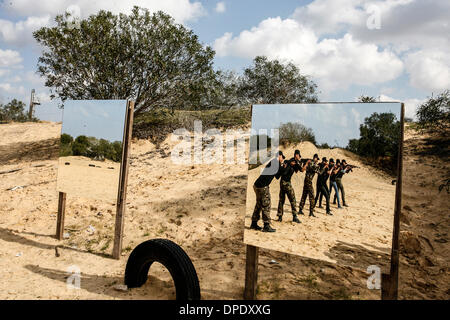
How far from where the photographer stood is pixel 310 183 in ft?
12.6

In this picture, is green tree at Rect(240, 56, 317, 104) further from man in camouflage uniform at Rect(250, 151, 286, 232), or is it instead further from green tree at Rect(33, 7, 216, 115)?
man in camouflage uniform at Rect(250, 151, 286, 232)

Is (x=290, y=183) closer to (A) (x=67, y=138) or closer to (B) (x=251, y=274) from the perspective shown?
(B) (x=251, y=274)

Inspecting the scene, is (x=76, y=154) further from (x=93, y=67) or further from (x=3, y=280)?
(x=93, y=67)

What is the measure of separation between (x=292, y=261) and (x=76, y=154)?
205 inches

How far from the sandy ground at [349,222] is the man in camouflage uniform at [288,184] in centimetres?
5

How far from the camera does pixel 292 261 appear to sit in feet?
19.6

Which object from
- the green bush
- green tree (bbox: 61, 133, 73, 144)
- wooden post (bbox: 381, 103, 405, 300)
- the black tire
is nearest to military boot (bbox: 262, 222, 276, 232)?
the black tire

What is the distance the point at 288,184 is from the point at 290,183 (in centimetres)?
3

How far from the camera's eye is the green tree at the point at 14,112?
2948cm

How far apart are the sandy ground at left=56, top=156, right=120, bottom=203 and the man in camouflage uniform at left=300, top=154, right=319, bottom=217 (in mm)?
4099

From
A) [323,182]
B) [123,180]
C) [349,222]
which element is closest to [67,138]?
[123,180]

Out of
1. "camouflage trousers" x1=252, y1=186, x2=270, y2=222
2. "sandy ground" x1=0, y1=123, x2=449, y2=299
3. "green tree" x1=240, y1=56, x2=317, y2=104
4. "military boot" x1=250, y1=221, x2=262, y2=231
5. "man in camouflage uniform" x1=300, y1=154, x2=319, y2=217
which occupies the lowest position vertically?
"sandy ground" x1=0, y1=123, x2=449, y2=299

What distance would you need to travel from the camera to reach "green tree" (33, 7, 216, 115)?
45.4 ft

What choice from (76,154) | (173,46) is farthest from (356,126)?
(173,46)
